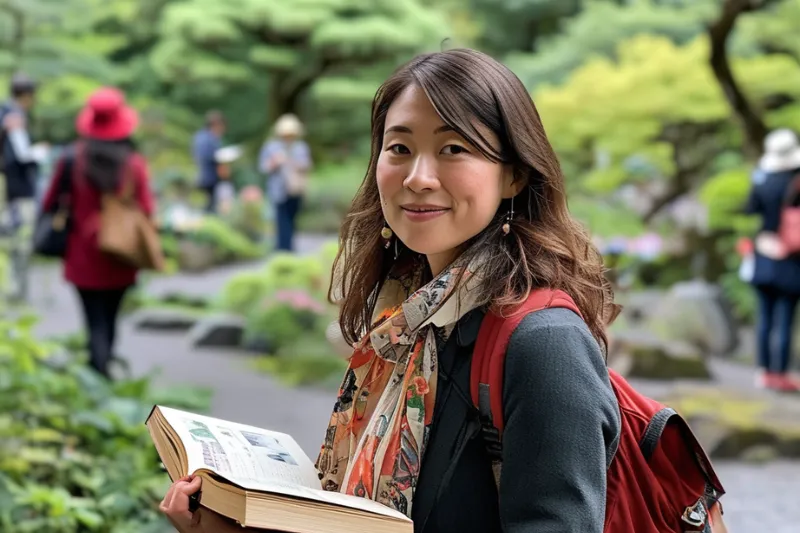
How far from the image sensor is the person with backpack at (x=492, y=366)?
3.47 ft

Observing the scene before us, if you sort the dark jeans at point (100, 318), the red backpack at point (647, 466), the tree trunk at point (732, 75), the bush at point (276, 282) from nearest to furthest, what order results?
the red backpack at point (647, 466) → the dark jeans at point (100, 318) → the tree trunk at point (732, 75) → the bush at point (276, 282)

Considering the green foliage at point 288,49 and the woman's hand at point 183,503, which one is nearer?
the woman's hand at point 183,503

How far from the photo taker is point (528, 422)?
106cm

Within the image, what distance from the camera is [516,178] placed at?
1.26m

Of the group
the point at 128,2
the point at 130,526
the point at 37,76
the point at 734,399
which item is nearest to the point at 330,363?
the point at 734,399

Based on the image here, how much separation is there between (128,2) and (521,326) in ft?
46.6

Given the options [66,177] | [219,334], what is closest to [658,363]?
[219,334]

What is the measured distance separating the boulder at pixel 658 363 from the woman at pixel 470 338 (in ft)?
17.3

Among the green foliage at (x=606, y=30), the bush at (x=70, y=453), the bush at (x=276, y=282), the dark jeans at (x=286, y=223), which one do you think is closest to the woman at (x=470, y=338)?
the bush at (x=70, y=453)

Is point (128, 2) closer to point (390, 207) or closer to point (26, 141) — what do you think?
point (26, 141)

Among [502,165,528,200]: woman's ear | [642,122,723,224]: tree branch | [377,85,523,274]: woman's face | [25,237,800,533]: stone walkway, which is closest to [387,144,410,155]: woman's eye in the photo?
[377,85,523,274]: woman's face

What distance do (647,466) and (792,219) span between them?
16.4ft

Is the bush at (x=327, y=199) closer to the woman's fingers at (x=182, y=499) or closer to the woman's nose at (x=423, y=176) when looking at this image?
the woman's nose at (x=423, y=176)

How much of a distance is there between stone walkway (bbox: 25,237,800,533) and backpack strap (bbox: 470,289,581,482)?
10.4 ft
